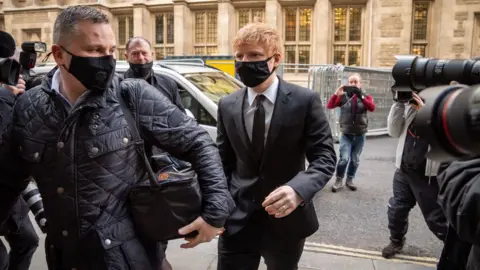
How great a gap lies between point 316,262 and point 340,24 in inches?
513

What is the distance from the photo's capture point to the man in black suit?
2277mm

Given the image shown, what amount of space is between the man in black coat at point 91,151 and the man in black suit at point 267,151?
1.78ft

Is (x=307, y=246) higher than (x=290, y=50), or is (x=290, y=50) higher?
(x=290, y=50)

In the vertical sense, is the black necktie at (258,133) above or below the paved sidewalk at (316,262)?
above

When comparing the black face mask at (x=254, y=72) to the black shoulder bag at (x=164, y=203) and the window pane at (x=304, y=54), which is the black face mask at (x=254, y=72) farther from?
the window pane at (x=304, y=54)

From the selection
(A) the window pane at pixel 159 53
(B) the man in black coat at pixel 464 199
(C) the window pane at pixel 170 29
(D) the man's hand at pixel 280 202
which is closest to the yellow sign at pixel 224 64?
(C) the window pane at pixel 170 29

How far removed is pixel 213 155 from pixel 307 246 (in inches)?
114

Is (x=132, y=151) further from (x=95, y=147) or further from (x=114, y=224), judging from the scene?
(x=114, y=224)

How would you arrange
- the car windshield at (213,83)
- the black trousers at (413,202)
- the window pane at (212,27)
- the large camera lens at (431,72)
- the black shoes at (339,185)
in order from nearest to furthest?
1. the large camera lens at (431,72)
2. the black trousers at (413,202)
3. the car windshield at (213,83)
4. the black shoes at (339,185)
5. the window pane at (212,27)

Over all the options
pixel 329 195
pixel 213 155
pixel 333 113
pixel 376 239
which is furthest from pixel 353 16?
pixel 213 155

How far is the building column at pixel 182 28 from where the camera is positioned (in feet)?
53.8

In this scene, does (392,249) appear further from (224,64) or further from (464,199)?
(224,64)

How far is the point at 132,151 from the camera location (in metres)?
1.74

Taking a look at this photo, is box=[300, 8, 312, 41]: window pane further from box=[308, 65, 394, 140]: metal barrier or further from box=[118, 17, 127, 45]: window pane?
box=[118, 17, 127, 45]: window pane
